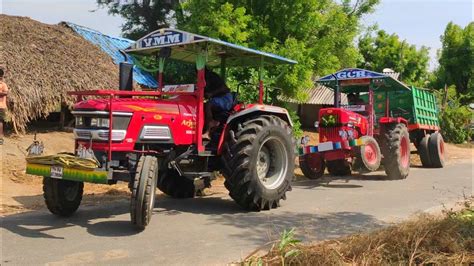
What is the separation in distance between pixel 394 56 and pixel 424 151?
23203 millimetres

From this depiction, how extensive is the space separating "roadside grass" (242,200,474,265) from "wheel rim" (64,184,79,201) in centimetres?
310

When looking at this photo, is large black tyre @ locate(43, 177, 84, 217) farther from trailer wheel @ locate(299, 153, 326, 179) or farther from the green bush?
the green bush

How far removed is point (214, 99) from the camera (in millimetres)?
7719

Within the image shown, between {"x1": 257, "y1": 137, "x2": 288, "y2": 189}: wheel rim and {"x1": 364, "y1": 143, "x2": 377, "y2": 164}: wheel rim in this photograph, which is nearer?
{"x1": 257, "y1": 137, "x2": 288, "y2": 189}: wheel rim

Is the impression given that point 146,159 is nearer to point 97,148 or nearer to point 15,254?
point 97,148

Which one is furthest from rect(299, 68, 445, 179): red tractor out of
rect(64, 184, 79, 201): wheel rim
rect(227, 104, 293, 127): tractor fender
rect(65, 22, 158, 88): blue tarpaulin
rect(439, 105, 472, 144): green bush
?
rect(439, 105, 472, 144): green bush

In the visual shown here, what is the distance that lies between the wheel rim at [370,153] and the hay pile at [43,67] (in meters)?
7.24

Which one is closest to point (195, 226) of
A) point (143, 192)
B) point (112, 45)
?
point (143, 192)

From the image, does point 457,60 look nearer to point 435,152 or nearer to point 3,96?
point 435,152

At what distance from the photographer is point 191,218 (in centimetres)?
705

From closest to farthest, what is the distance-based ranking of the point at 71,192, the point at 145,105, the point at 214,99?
the point at 145,105 → the point at 71,192 → the point at 214,99

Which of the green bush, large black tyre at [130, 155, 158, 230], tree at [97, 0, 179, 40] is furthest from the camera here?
the green bush

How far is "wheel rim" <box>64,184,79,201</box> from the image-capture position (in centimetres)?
681

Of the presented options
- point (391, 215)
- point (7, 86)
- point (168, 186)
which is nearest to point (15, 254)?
point (168, 186)
